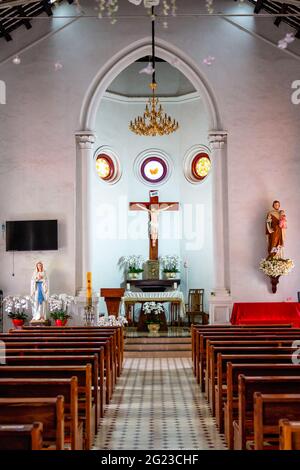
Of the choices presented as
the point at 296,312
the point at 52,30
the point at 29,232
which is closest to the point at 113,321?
the point at 29,232

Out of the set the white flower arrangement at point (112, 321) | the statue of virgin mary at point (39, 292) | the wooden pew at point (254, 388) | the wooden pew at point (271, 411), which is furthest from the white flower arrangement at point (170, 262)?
the wooden pew at point (271, 411)

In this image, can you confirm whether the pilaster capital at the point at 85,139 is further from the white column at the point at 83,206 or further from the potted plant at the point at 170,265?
the potted plant at the point at 170,265

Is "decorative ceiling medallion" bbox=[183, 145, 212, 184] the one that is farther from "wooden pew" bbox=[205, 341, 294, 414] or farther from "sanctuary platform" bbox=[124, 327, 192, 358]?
"wooden pew" bbox=[205, 341, 294, 414]

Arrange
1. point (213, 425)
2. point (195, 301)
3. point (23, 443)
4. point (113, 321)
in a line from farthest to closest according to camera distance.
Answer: point (195, 301) < point (113, 321) < point (213, 425) < point (23, 443)

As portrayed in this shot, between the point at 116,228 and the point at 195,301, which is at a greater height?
the point at 116,228

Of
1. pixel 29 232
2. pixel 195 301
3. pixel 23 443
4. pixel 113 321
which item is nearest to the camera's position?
pixel 23 443

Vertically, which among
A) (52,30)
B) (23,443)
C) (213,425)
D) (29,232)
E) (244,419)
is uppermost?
(52,30)

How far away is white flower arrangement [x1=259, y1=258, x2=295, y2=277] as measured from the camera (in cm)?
1514

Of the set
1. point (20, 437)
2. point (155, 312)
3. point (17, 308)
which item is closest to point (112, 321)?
point (155, 312)

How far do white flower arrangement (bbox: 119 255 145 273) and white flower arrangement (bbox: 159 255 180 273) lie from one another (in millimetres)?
659

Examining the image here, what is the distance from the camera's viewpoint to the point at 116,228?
1997cm

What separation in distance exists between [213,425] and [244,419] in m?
1.83

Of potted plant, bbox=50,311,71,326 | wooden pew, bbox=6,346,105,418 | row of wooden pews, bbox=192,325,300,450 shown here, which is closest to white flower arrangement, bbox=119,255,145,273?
potted plant, bbox=50,311,71,326
